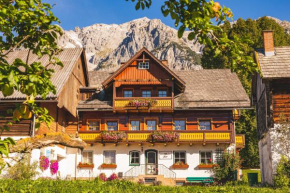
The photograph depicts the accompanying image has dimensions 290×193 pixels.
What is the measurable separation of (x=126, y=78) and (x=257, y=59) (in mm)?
11233

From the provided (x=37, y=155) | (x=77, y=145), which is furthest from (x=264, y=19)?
(x=77, y=145)

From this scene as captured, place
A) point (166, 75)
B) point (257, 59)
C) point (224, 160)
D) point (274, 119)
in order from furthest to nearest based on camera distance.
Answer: point (166, 75) → point (224, 160) → point (257, 59) → point (274, 119)

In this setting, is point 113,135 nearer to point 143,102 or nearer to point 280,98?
point 143,102

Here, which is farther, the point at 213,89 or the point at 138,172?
the point at 213,89

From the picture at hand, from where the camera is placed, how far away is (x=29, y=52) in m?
4.66

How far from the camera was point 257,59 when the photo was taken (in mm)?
22531

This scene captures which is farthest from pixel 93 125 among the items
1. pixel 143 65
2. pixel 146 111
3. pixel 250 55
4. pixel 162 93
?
pixel 250 55

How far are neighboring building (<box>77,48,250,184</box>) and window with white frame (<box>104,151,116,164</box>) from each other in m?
0.08

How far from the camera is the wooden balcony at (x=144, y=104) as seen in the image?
2812 cm

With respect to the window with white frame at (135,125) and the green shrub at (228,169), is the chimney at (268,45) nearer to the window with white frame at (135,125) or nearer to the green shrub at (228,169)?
the green shrub at (228,169)

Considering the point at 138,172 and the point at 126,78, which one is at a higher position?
the point at 126,78

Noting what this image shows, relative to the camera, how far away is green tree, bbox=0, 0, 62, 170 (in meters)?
3.62

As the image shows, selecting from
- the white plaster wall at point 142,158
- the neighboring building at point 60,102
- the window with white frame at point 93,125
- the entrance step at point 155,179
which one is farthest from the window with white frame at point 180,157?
the neighboring building at point 60,102

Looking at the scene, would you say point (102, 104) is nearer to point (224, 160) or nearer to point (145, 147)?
point (145, 147)
